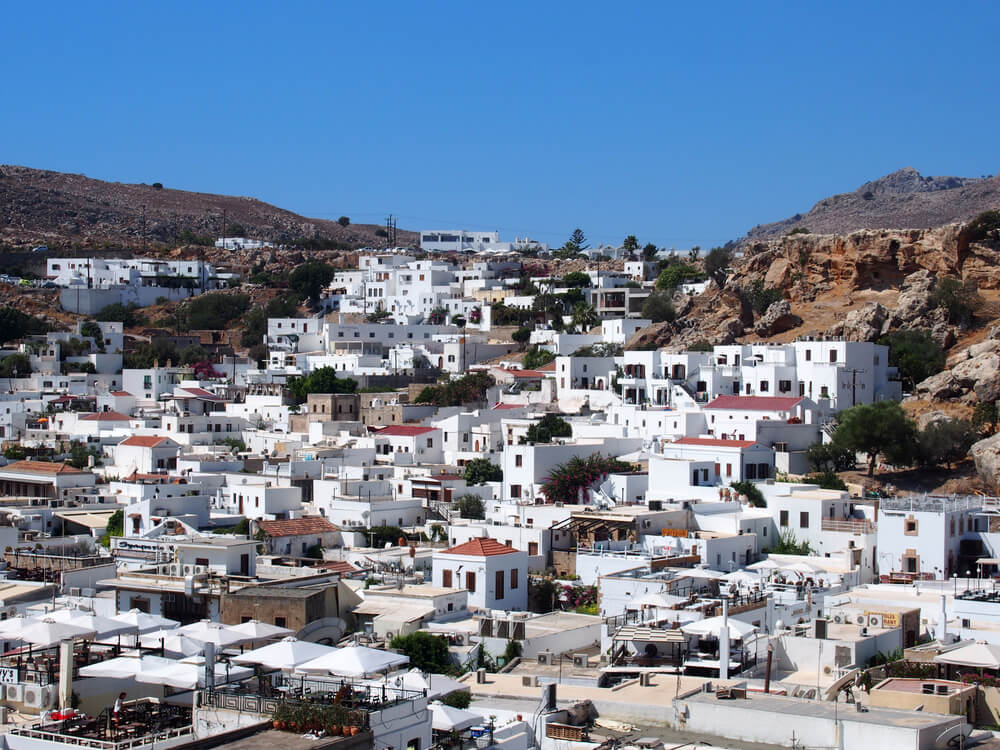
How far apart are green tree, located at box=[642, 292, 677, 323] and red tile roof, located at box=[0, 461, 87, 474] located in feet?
83.7

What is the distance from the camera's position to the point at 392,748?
49.5ft

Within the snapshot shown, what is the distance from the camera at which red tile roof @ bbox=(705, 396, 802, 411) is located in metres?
45.5

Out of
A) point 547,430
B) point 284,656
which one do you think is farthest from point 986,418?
point 284,656

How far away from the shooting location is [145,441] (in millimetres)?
50750

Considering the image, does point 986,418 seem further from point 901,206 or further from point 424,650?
point 901,206

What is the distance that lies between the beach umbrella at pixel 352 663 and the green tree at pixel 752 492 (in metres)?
21.1

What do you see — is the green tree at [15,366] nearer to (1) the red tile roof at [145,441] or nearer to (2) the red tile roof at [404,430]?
(1) the red tile roof at [145,441]

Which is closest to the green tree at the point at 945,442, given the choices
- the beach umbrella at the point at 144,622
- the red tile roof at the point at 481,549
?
the red tile roof at the point at 481,549

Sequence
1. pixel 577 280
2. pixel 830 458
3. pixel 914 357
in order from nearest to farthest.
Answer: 1. pixel 830 458
2. pixel 914 357
3. pixel 577 280

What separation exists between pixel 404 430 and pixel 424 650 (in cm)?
2574

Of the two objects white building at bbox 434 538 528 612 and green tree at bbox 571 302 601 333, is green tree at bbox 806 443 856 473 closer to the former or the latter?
white building at bbox 434 538 528 612

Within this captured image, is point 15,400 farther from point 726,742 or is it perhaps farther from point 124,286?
point 726,742

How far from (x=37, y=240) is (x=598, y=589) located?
9468cm

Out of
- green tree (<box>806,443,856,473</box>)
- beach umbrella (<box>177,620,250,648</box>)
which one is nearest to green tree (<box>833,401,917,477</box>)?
green tree (<box>806,443,856,473</box>)
